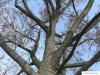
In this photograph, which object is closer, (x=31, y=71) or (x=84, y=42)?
(x=31, y=71)

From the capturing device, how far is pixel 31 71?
804cm

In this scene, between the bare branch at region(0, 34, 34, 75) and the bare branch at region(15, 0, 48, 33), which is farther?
the bare branch at region(15, 0, 48, 33)

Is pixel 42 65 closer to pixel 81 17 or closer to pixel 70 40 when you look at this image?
pixel 70 40

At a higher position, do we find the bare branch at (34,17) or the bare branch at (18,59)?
the bare branch at (34,17)

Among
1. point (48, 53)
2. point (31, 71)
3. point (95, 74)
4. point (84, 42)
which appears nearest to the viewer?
point (95, 74)

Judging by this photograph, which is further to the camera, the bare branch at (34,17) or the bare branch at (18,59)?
the bare branch at (34,17)

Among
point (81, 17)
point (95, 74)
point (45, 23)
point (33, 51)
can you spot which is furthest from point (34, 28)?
point (95, 74)

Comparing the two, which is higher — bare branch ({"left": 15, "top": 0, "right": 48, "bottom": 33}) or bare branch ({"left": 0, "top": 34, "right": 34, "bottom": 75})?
bare branch ({"left": 15, "top": 0, "right": 48, "bottom": 33})

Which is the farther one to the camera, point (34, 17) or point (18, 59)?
point (34, 17)

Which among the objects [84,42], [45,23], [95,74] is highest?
[95,74]

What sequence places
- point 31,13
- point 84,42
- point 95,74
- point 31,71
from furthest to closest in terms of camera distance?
point 84,42
point 31,13
point 31,71
point 95,74

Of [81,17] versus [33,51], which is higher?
[81,17]

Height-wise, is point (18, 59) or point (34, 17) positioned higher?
point (34, 17)

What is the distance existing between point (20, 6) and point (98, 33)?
2.77 meters
